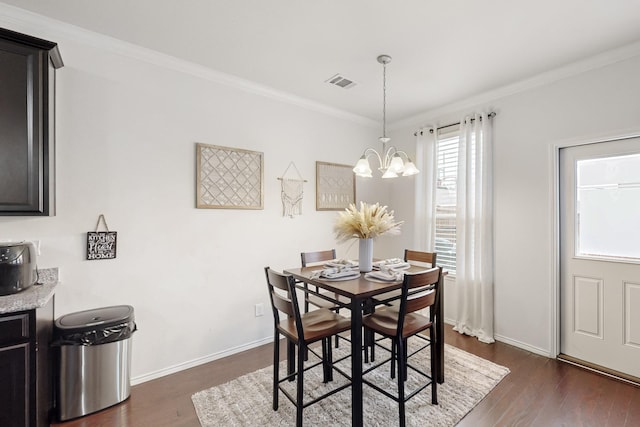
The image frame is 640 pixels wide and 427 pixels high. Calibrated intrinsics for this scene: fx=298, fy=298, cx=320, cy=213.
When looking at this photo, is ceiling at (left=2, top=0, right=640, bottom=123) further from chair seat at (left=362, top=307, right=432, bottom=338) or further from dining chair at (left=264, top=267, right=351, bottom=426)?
chair seat at (left=362, top=307, right=432, bottom=338)

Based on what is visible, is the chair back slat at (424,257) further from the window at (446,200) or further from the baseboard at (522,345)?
the baseboard at (522,345)

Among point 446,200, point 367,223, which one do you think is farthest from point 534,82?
point 367,223

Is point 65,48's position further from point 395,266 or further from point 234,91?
point 395,266

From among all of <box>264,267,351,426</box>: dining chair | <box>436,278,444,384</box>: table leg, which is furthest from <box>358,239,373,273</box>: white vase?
<box>436,278,444,384</box>: table leg

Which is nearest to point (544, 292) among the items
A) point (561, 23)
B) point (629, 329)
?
point (629, 329)

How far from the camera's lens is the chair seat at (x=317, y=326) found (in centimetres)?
194

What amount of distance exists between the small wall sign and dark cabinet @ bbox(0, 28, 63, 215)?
381mm

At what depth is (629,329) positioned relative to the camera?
2.49m

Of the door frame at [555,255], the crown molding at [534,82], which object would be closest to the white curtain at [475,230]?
the crown molding at [534,82]

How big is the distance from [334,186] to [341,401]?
2.41 meters

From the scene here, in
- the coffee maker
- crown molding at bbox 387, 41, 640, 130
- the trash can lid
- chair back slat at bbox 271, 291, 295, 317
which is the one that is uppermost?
crown molding at bbox 387, 41, 640, 130

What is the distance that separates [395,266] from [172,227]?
1960 millimetres

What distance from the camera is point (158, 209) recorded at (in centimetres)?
255

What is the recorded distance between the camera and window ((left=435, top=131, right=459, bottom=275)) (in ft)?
12.0
